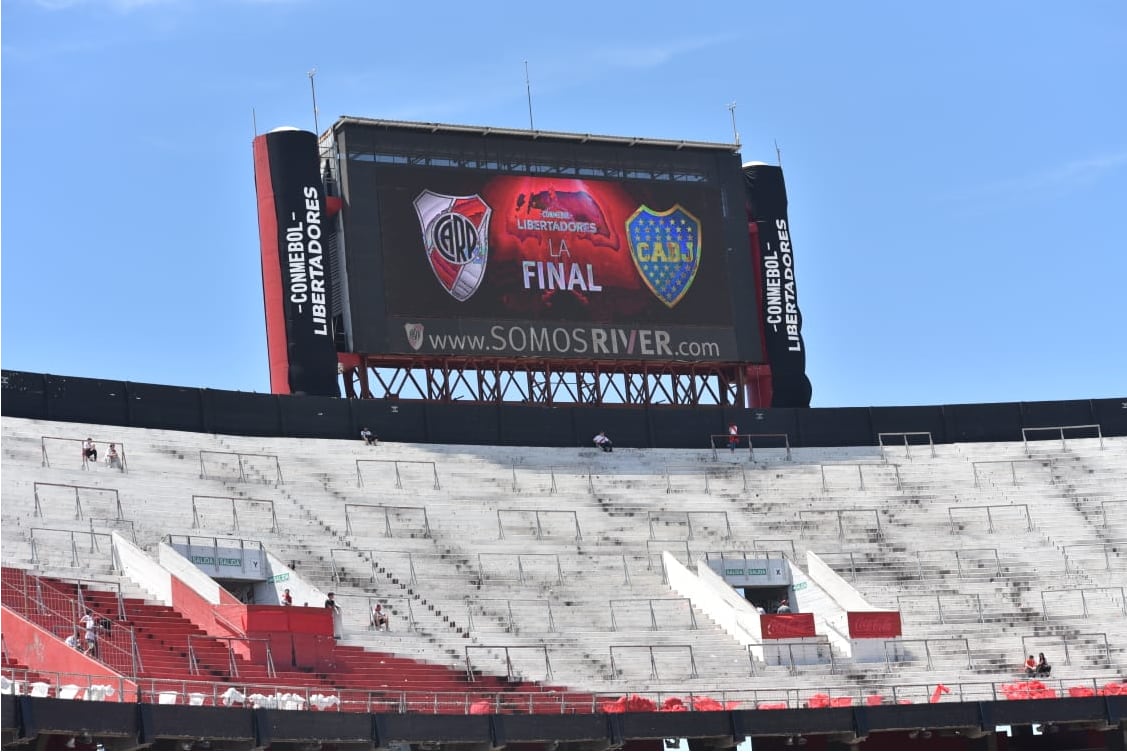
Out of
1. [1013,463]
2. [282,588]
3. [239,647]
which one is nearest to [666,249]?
[1013,463]

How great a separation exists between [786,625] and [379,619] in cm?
951

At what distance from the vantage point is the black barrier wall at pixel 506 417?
5969cm

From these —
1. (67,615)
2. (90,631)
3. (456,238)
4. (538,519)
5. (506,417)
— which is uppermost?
(456,238)

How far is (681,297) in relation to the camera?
222ft

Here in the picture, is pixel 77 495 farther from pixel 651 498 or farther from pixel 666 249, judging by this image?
pixel 666 249

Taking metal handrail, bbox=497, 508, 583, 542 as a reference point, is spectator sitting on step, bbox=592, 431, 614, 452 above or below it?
above

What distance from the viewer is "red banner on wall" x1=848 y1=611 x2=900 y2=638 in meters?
51.4

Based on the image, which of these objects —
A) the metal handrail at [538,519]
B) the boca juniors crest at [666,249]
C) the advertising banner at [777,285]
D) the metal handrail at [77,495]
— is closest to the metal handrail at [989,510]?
the advertising banner at [777,285]

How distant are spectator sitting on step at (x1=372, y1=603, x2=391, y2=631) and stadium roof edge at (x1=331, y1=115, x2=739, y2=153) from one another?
806 inches

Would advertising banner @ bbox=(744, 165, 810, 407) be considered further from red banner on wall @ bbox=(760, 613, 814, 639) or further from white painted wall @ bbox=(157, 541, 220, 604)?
white painted wall @ bbox=(157, 541, 220, 604)

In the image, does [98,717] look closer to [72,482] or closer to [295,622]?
[295,622]

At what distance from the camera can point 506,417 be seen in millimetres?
65562

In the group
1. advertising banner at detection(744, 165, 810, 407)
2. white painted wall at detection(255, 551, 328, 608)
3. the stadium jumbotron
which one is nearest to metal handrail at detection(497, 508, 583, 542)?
the stadium jumbotron

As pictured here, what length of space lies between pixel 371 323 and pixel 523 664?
18.3 meters
